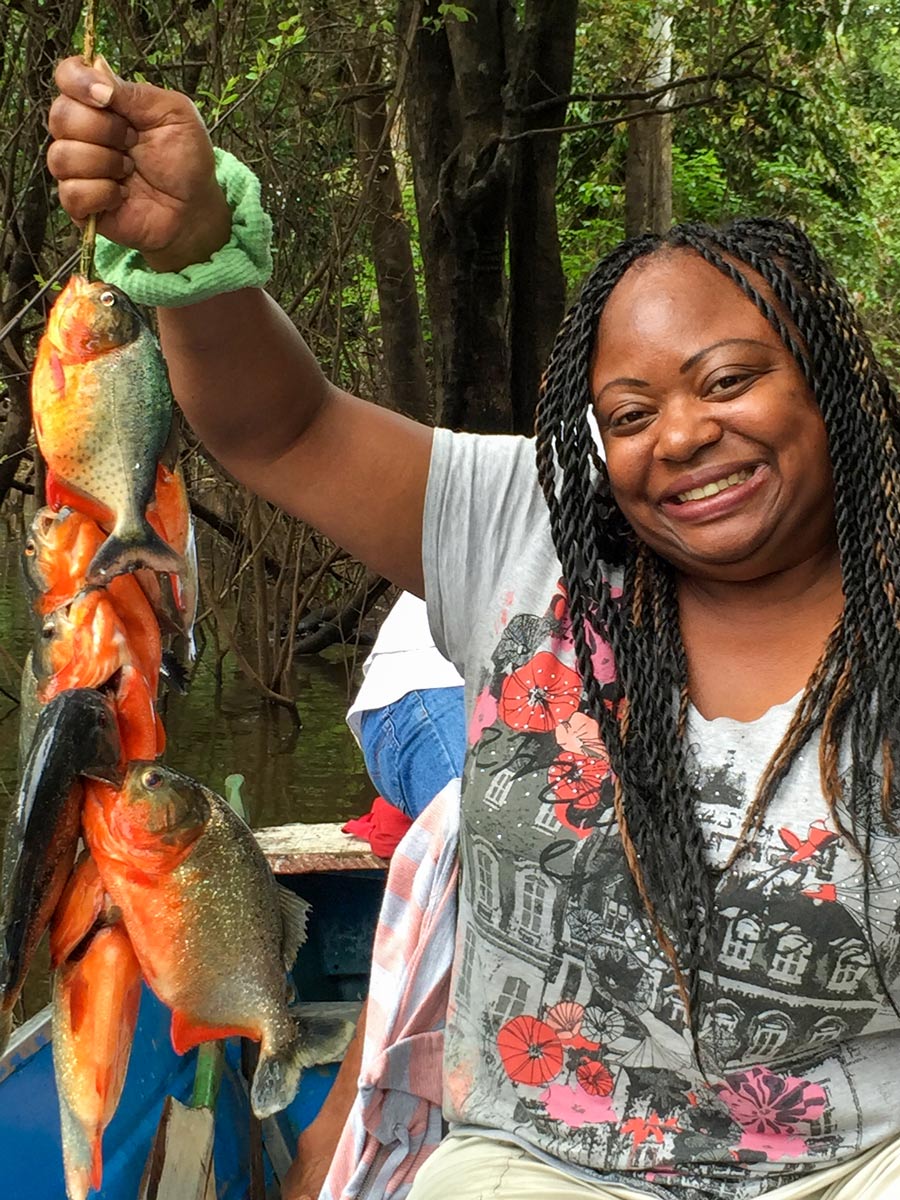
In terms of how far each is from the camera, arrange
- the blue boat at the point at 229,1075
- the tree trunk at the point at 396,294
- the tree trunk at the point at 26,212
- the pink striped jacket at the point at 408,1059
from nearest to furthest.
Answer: the pink striped jacket at the point at 408,1059
the blue boat at the point at 229,1075
the tree trunk at the point at 26,212
the tree trunk at the point at 396,294

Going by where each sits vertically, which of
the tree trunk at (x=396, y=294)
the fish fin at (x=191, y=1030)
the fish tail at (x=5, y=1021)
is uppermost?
the tree trunk at (x=396, y=294)

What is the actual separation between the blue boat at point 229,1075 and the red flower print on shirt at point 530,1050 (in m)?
1.13

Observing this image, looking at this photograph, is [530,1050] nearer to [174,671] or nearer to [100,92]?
[174,671]

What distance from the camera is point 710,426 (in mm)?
1702

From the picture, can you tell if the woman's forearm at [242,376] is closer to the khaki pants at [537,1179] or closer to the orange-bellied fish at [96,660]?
the orange-bellied fish at [96,660]

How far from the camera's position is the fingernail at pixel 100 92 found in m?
1.43

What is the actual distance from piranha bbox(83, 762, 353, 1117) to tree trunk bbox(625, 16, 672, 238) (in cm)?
826

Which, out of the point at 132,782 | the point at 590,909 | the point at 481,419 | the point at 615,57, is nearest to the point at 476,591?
the point at 590,909

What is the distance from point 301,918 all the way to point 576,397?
0.79m

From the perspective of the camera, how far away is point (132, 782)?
4.72 ft

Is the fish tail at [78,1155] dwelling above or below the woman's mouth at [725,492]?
below

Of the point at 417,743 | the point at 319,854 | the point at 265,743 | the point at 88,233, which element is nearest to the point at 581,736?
the point at 88,233

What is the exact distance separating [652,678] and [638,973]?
375 mm

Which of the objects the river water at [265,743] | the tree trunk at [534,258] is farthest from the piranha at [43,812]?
the tree trunk at [534,258]
